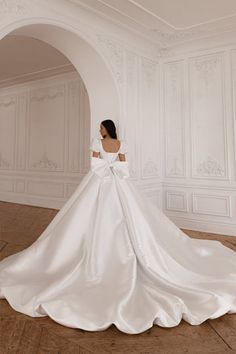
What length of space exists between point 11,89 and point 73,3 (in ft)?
17.6

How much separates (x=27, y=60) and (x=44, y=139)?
208 cm

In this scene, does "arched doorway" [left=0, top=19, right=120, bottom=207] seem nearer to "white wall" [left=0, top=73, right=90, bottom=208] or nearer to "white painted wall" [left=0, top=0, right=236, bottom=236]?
"white painted wall" [left=0, top=0, right=236, bottom=236]

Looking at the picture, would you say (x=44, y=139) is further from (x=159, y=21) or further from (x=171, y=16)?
(x=171, y=16)

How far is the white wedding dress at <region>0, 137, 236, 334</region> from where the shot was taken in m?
2.06

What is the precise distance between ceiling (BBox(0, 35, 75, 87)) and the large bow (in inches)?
139

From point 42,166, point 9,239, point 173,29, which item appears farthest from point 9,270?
point 42,166

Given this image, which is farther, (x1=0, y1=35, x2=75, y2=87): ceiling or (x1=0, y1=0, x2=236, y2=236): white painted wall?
(x1=0, y1=35, x2=75, y2=87): ceiling

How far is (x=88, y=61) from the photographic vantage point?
14.6 ft

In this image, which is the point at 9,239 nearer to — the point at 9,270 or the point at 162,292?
the point at 9,270

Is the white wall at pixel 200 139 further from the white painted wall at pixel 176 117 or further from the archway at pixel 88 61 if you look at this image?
the archway at pixel 88 61

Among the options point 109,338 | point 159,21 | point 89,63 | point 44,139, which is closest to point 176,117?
point 159,21

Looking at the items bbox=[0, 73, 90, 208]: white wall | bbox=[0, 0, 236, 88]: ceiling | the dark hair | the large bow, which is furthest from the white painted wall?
bbox=[0, 73, 90, 208]: white wall

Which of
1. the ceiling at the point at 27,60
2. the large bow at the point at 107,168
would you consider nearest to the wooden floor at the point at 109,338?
the large bow at the point at 107,168

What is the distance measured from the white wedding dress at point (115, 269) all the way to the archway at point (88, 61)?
1.49 meters
